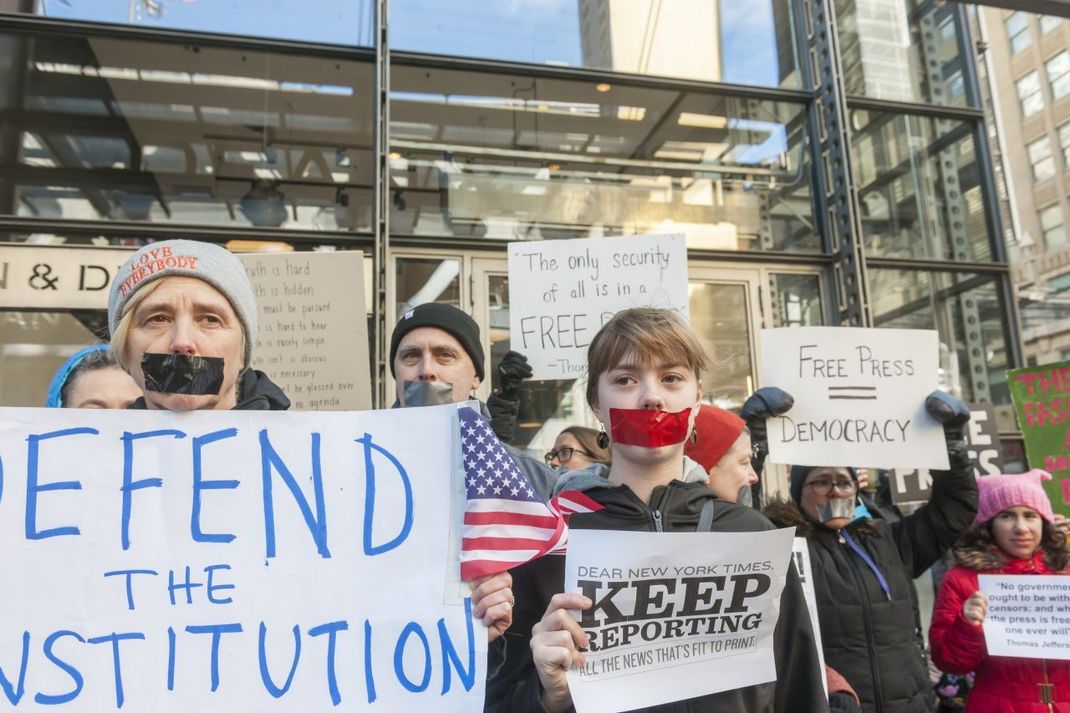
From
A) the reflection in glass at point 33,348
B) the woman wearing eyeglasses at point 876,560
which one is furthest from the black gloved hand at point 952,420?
the reflection in glass at point 33,348

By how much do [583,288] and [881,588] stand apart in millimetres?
1625

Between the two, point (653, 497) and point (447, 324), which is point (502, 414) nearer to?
point (447, 324)

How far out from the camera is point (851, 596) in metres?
2.94

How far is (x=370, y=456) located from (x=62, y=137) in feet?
16.9

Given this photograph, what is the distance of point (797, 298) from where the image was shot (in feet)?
19.8

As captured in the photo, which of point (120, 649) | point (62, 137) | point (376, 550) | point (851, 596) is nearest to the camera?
point (120, 649)

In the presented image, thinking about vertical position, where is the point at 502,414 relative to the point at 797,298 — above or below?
below

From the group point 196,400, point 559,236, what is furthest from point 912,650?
point 559,236

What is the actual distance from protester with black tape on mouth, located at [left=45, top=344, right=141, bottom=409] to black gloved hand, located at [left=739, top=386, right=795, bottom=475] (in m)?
2.03

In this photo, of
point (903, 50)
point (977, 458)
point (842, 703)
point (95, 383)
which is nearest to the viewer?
point (95, 383)

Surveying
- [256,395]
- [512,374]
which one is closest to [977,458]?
[512,374]

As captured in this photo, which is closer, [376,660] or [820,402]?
[376,660]

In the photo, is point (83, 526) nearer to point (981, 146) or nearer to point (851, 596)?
point (851, 596)

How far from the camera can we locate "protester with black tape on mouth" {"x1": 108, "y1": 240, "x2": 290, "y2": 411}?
1489 mm
